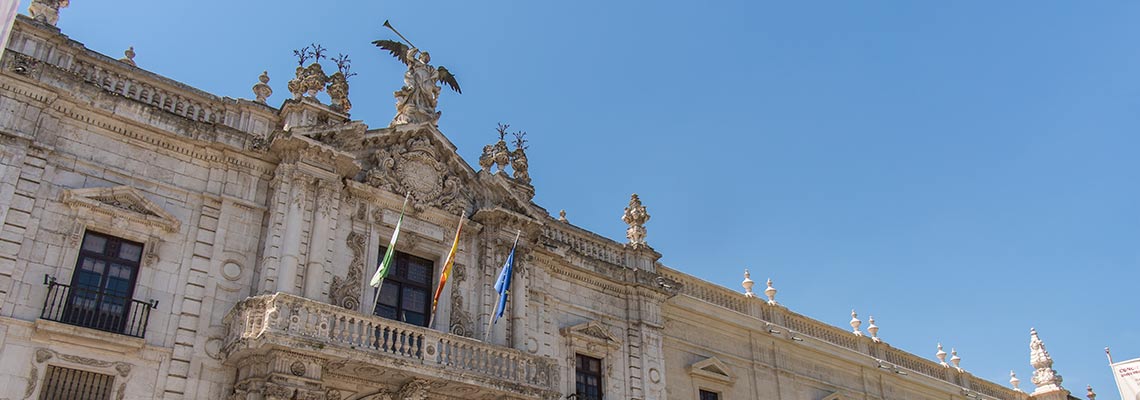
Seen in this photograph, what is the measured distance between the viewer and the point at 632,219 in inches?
963

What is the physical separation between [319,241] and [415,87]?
516cm

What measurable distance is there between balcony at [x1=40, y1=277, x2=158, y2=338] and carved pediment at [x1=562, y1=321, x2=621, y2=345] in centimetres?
910

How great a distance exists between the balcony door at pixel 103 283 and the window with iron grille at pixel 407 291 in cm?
452

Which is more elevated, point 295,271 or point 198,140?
point 198,140

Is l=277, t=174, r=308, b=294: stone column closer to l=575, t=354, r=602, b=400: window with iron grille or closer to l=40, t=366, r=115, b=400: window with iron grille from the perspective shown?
l=40, t=366, r=115, b=400: window with iron grille

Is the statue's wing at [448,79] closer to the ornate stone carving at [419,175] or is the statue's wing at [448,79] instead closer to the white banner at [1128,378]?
the ornate stone carving at [419,175]

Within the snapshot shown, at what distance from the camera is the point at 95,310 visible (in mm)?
14648

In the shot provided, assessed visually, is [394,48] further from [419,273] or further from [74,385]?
[74,385]

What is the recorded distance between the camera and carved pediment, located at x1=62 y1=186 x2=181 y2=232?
49.5 ft

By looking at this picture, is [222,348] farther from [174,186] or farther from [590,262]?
[590,262]

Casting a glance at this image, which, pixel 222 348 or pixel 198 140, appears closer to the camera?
pixel 222 348

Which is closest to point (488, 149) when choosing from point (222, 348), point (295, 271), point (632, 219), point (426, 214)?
point (426, 214)

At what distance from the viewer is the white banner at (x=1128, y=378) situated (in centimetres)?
2772

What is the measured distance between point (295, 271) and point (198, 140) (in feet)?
9.87
